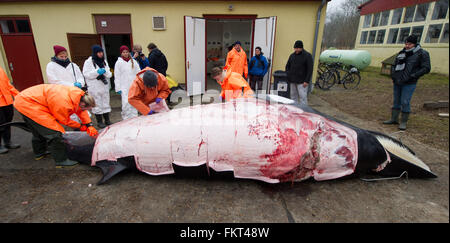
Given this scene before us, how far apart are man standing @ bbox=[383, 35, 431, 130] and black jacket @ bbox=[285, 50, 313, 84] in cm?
177

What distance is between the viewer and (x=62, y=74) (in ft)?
14.3

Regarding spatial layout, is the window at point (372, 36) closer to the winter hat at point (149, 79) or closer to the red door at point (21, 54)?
the winter hat at point (149, 79)

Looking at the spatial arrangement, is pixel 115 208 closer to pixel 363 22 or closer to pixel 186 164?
pixel 186 164

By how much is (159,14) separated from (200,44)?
172 cm

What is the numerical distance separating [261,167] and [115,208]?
6.02 ft

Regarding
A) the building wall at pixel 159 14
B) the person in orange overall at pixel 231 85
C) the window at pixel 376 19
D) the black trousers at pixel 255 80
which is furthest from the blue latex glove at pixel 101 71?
the window at pixel 376 19

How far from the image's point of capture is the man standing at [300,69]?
549 cm

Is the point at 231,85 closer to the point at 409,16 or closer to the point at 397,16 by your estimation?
the point at 409,16

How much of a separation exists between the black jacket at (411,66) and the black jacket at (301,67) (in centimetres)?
178

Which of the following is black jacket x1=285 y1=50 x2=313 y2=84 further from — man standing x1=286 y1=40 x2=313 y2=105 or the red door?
the red door

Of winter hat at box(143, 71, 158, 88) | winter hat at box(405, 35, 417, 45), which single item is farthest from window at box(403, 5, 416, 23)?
winter hat at box(143, 71, 158, 88)

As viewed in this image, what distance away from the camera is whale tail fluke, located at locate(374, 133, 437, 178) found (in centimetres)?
296
